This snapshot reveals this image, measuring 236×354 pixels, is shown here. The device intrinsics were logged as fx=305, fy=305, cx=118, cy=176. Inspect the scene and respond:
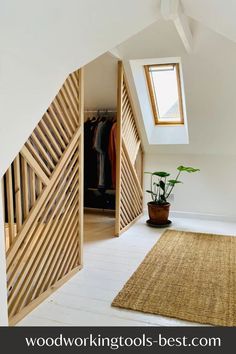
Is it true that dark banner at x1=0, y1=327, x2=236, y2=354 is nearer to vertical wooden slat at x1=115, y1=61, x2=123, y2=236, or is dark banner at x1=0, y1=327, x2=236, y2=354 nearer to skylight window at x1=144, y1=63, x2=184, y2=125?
vertical wooden slat at x1=115, y1=61, x2=123, y2=236

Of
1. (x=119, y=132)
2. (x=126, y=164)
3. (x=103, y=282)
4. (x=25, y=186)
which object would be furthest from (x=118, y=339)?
(x=126, y=164)

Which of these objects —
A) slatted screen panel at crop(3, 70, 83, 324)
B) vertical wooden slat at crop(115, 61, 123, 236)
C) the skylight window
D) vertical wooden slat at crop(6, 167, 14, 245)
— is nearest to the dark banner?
slatted screen panel at crop(3, 70, 83, 324)

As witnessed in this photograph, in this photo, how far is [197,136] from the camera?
4.28 meters

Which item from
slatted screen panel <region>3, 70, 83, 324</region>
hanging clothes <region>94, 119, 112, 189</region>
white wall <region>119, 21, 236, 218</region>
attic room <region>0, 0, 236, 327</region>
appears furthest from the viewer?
hanging clothes <region>94, 119, 112, 189</region>

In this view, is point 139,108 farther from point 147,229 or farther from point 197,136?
point 147,229

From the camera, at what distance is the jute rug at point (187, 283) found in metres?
2.13

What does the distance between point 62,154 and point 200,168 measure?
→ 8.91ft

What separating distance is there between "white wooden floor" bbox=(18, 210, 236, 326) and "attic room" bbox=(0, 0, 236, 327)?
Answer: 14mm

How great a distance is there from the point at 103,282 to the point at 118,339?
84cm

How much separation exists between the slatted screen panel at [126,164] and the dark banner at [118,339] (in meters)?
1.95

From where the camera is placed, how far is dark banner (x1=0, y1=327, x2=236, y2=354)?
5.16ft

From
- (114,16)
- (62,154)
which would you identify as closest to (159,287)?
(62,154)

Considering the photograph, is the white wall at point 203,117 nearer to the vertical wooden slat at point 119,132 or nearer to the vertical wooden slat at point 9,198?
the vertical wooden slat at point 119,132

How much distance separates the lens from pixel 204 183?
180 inches
